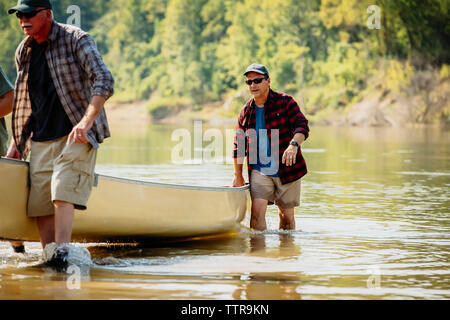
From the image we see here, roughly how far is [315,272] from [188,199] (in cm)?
133

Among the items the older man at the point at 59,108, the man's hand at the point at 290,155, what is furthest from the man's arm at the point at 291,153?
the older man at the point at 59,108

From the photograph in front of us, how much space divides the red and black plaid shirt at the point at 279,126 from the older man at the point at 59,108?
6.68 feet

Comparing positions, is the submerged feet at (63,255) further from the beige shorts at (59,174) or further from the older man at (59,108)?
the beige shorts at (59,174)

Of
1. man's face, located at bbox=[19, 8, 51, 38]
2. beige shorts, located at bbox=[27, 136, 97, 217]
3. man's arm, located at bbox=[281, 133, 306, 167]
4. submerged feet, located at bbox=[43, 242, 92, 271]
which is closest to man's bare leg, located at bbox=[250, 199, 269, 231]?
man's arm, located at bbox=[281, 133, 306, 167]

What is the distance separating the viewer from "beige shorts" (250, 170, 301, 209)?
679cm

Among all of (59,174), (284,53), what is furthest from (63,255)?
(284,53)

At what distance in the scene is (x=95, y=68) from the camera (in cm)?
473

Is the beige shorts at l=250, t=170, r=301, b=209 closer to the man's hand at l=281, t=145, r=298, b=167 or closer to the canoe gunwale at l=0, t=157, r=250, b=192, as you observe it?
the canoe gunwale at l=0, t=157, r=250, b=192

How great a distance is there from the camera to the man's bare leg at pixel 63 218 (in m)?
4.83

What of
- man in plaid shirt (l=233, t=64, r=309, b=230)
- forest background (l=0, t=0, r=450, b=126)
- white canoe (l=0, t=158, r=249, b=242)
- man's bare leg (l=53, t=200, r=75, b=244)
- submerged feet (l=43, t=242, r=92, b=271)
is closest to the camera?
man's bare leg (l=53, t=200, r=75, b=244)

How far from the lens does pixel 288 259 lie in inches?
225

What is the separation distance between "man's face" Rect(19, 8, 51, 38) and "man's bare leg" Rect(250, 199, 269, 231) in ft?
8.66
